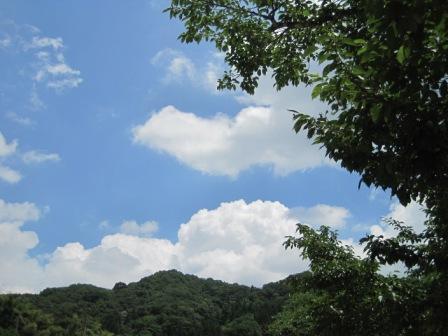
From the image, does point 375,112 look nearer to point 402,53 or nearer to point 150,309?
point 402,53

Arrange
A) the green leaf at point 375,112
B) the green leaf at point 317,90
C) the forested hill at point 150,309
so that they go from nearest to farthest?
the green leaf at point 375,112, the green leaf at point 317,90, the forested hill at point 150,309

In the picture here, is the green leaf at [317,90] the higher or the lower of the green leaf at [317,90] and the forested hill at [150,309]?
the lower

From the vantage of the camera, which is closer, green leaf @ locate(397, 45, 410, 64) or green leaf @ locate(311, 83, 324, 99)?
green leaf @ locate(397, 45, 410, 64)

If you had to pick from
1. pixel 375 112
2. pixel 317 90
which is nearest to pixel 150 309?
pixel 317 90

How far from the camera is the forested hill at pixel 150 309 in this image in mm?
115794

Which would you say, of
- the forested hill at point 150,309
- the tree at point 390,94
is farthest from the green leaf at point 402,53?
the forested hill at point 150,309

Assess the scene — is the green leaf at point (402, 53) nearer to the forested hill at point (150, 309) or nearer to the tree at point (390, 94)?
the tree at point (390, 94)

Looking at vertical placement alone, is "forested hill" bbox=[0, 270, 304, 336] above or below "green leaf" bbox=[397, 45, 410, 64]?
above

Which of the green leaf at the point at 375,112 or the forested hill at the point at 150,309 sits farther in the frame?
the forested hill at the point at 150,309

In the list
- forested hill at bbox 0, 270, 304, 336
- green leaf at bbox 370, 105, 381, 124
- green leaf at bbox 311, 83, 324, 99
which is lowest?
green leaf at bbox 370, 105, 381, 124

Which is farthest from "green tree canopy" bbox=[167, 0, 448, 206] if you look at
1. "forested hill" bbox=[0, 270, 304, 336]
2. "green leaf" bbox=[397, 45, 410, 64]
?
"forested hill" bbox=[0, 270, 304, 336]

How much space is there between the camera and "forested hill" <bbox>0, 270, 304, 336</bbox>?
11579 cm

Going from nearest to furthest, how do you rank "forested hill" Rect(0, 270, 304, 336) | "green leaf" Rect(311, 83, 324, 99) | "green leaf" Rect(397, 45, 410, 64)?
"green leaf" Rect(397, 45, 410, 64), "green leaf" Rect(311, 83, 324, 99), "forested hill" Rect(0, 270, 304, 336)

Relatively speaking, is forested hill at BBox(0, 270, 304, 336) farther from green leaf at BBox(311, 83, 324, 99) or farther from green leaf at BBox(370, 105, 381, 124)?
green leaf at BBox(370, 105, 381, 124)
